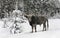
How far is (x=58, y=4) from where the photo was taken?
85.6 feet

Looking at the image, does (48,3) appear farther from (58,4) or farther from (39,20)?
(39,20)

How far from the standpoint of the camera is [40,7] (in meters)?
24.0

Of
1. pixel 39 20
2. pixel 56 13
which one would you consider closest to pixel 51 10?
pixel 56 13

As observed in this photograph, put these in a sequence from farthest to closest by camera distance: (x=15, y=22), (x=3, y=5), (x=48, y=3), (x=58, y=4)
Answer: (x=58, y=4) → (x=48, y=3) → (x=3, y=5) → (x=15, y=22)

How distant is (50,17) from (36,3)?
4.54 m

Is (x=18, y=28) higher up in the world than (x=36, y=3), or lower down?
lower down

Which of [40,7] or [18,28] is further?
[40,7]

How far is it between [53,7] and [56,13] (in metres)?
3.00

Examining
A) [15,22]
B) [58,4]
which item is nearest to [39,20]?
[15,22]

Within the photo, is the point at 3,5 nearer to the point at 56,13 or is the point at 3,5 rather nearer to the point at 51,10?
the point at 51,10

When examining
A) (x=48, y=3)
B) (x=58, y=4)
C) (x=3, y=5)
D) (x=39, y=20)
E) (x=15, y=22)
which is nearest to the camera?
(x=39, y=20)

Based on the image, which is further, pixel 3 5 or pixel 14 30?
pixel 3 5

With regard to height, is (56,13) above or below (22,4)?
below

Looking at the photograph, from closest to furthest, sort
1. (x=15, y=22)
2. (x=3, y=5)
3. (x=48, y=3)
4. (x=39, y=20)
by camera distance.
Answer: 1. (x=39, y=20)
2. (x=15, y=22)
3. (x=3, y=5)
4. (x=48, y=3)
